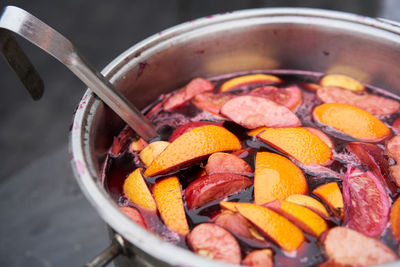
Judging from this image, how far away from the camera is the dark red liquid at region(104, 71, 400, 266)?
0.78 m

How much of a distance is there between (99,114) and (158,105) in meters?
0.30

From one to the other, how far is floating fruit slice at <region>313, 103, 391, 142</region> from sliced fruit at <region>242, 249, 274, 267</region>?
459 millimetres

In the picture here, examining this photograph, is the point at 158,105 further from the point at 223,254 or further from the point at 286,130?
the point at 223,254

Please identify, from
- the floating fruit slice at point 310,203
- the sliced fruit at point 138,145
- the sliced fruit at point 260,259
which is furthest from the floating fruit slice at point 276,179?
the sliced fruit at point 138,145

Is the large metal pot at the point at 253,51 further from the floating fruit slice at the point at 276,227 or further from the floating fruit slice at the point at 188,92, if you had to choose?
the floating fruit slice at the point at 276,227

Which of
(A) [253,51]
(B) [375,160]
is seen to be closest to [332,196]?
(B) [375,160]

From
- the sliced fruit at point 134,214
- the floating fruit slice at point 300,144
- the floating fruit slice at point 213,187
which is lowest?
the sliced fruit at point 134,214

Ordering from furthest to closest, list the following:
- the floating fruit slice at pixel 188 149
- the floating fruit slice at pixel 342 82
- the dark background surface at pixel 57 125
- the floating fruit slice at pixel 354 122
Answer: the dark background surface at pixel 57 125 → the floating fruit slice at pixel 342 82 → the floating fruit slice at pixel 354 122 → the floating fruit slice at pixel 188 149

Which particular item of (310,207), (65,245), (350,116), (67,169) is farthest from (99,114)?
(67,169)

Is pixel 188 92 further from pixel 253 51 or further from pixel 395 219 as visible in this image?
pixel 395 219

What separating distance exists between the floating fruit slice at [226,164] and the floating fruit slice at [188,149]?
3 cm

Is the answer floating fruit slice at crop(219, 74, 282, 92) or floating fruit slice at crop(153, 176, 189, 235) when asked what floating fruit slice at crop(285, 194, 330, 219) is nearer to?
floating fruit slice at crop(153, 176, 189, 235)

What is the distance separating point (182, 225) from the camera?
83cm

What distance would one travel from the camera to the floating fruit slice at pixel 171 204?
0.84m
